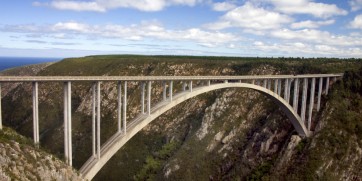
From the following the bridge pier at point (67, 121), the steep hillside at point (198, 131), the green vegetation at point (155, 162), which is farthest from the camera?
the green vegetation at point (155, 162)

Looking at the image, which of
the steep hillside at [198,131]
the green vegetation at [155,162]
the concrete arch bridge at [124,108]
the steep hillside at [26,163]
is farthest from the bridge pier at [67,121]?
the green vegetation at [155,162]

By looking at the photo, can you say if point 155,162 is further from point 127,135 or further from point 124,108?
point 124,108

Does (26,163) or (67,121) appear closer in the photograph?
(26,163)

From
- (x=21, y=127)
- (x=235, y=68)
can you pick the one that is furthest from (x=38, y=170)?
(x=21, y=127)

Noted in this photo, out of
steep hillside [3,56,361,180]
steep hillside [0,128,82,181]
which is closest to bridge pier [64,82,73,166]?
steep hillside [0,128,82,181]

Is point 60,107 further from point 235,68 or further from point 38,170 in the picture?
point 38,170

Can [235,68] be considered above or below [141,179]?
above

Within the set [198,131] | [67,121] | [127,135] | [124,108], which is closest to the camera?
[67,121]

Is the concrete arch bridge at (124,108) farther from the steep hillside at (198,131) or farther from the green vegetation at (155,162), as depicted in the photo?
the green vegetation at (155,162)

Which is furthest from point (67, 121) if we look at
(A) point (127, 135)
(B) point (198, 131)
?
(B) point (198, 131)
